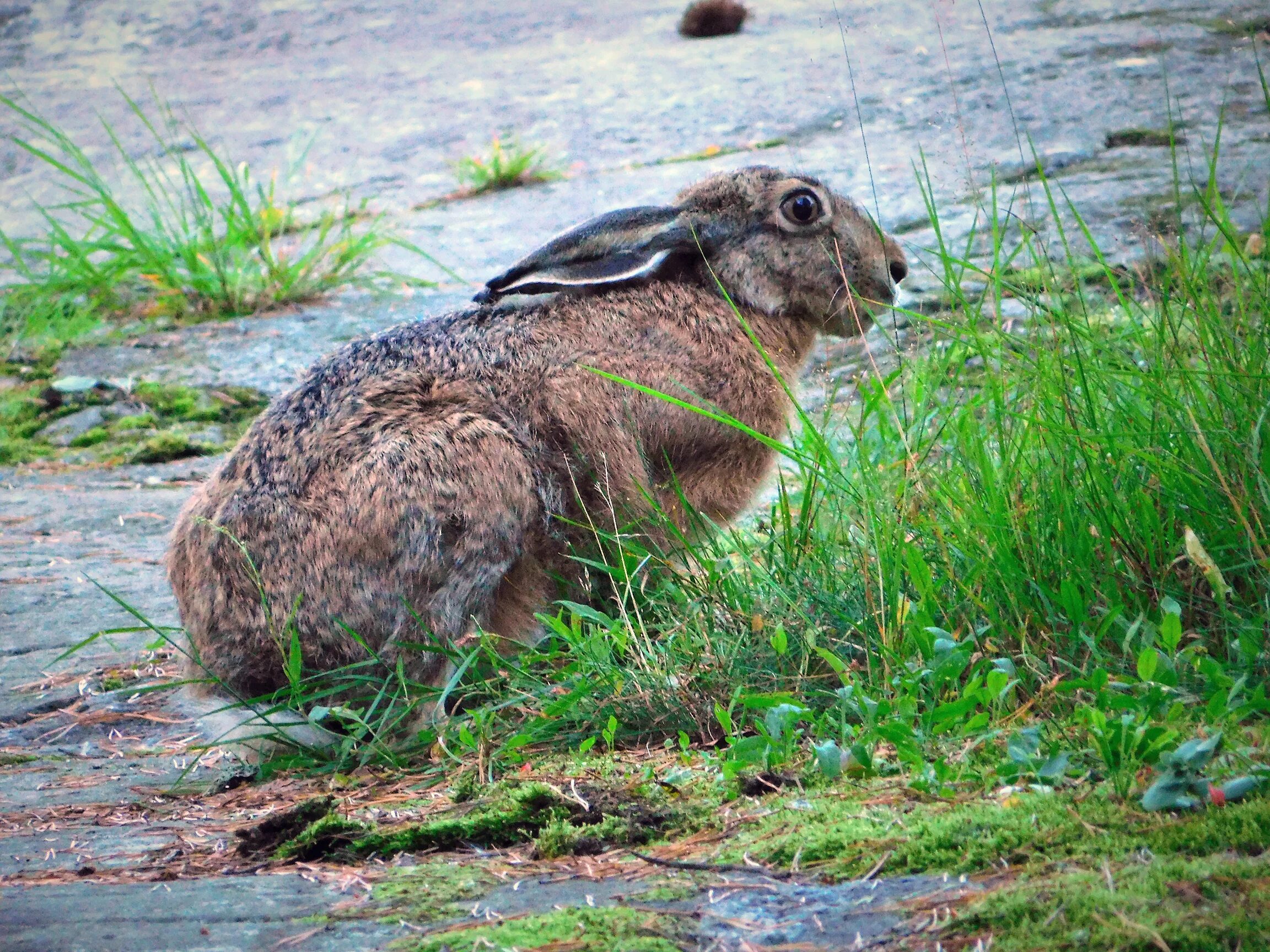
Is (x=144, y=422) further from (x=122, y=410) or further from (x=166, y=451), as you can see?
(x=166, y=451)

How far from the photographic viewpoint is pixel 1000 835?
2.09 metres

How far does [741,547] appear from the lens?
3668 millimetres

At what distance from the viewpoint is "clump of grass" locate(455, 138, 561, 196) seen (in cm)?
953

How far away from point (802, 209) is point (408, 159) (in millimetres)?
6420

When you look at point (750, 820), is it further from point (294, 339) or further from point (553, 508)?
point (294, 339)

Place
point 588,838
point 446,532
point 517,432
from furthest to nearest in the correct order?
point 517,432 → point 446,532 → point 588,838

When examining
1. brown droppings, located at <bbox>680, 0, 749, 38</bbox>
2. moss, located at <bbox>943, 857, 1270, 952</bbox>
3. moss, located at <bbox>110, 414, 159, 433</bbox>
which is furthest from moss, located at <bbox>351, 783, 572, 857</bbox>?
brown droppings, located at <bbox>680, 0, 749, 38</bbox>

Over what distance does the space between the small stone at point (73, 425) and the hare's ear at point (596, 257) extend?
12.8 feet

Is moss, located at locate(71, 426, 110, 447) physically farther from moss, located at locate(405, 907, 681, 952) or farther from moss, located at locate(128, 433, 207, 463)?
moss, located at locate(405, 907, 681, 952)

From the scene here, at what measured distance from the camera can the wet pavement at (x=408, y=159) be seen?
2705 millimetres

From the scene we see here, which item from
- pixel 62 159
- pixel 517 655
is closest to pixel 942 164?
pixel 517 655

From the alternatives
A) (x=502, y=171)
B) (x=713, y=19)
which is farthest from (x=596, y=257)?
(x=713, y=19)

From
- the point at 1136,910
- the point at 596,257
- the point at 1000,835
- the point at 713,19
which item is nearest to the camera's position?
the point at 1136,910

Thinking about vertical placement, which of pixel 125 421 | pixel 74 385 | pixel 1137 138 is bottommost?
pixel 125 421
